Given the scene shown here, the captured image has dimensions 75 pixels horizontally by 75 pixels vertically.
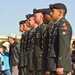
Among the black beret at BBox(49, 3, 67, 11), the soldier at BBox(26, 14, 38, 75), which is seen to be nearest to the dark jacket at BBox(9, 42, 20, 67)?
the soldier at BBox(26, 14, 38, 75)

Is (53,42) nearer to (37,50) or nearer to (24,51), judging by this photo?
(37,50)

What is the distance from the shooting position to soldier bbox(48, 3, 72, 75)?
6188mm

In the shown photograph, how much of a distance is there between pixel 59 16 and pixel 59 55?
68 cm

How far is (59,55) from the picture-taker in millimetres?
6219

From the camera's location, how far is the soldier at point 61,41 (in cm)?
619

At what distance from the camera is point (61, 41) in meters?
6.21

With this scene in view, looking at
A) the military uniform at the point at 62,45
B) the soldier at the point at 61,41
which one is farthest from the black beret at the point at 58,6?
the military uniform at the point at 62,45

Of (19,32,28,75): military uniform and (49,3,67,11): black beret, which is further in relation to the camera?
(19,32,28,75): military uniform

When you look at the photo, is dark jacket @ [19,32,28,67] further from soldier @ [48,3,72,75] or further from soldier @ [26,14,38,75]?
soldier @ [48,3,72,75]

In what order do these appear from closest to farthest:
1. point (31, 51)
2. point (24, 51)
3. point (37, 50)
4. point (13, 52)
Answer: point (37, 50) < point (31, 51) < point (24, 51) < point (13, 52)

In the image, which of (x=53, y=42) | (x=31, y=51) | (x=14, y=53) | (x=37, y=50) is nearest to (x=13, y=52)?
(x=14, y=53)

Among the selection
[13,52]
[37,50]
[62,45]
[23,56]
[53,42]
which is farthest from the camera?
[13,52]

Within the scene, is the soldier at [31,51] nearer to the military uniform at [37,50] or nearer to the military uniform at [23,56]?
the military uniform at [37,50]

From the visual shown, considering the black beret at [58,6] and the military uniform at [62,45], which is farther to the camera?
the black beret at [58,6]
